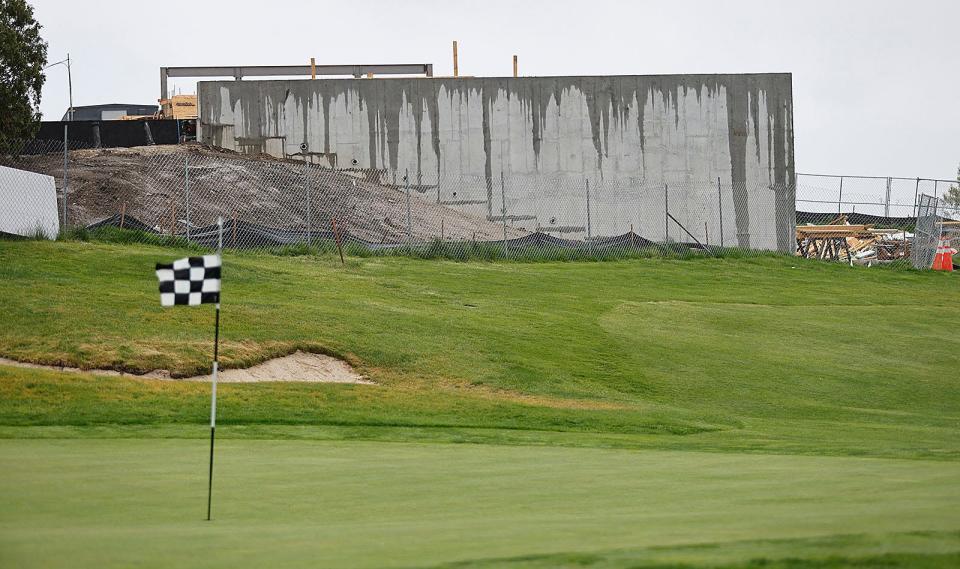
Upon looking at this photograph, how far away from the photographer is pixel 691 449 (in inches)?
578

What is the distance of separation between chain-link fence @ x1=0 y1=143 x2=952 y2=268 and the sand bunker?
526 inches

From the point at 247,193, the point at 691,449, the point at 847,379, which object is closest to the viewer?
the point at 691,449

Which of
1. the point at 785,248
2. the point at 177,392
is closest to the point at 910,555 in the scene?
the point at 177,392

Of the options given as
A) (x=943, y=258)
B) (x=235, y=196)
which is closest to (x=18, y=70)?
(x=235, y=196)

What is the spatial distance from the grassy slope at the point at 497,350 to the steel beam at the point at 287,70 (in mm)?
24223

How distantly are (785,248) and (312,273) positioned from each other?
27891 mm

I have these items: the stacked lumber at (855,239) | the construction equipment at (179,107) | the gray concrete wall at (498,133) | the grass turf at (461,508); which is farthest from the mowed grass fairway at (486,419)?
the construction equipment at (179,107)

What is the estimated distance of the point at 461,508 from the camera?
8852 millimetres

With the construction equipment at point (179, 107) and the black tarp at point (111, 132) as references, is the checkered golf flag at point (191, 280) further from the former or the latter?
A: the construction equipment at point (179, 107)

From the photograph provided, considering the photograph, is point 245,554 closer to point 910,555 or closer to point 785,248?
point 910,555

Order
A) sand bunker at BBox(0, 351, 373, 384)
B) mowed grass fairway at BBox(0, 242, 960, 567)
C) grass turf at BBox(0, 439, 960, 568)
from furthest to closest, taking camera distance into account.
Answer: sand bunker at BBox(0, 351, 373, 384)
mowed grass fairway at BBox(0, 242, 960, 567)
grass turf at BBox(0, 439, 960, 568)

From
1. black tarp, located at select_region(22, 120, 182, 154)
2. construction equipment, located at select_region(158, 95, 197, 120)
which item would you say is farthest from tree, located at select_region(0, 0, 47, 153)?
construction equipment, located at select_region(158, 95, 197, 120)

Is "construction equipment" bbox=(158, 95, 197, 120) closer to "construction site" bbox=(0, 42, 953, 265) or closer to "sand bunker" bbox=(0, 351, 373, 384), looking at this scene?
"construction site" bbox=(0, 42, 953, 265)

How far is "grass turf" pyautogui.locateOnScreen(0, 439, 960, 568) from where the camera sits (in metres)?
6.66
